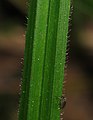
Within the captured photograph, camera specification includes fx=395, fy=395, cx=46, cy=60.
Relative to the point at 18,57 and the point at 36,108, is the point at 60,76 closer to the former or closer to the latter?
the point at 36,108

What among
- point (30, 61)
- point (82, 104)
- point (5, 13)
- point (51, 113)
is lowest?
point (82, 104)

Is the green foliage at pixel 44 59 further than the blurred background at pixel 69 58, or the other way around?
the blurred background at pixel 69 58

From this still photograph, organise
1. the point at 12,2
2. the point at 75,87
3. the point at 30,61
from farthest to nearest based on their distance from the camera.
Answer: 1. the point at 12,2
2. the point at 75,87
3. the point at 30,61

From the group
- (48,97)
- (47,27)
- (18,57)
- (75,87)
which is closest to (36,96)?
(48,97)

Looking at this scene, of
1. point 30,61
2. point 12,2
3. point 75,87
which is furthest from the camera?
point 12,2

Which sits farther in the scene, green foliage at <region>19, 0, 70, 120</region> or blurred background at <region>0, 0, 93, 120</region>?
blurred background at <region>0, 0, 93, 120</region>
